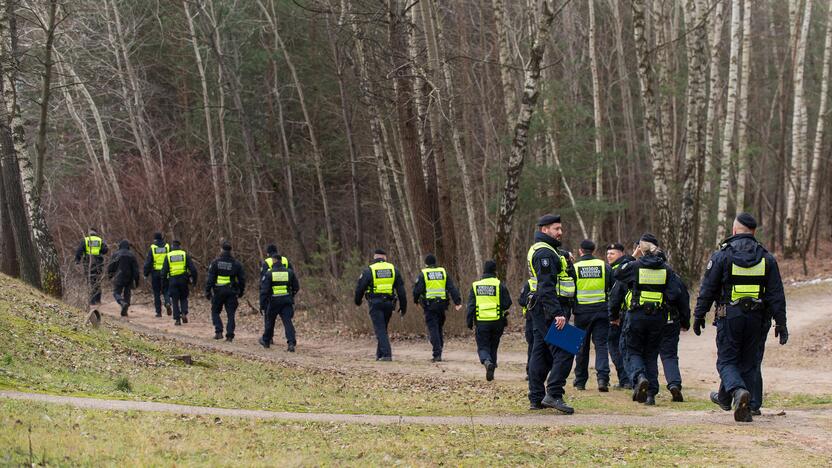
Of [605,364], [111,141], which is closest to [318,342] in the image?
[605,364]

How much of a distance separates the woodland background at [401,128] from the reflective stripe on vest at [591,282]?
7916mm

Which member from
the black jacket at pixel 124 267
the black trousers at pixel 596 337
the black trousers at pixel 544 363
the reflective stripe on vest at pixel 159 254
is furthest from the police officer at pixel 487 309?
the black jacket at pixel 124 267

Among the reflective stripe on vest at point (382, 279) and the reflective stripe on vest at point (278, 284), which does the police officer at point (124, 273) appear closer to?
the reflective stripe on vest at point (278, 284)

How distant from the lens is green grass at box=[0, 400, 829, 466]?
7504 mm

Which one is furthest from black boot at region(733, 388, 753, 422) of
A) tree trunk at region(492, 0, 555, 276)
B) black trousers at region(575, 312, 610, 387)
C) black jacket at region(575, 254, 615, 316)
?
tree trunk at region(492, 0, 555, 276)

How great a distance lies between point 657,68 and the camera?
3109cm

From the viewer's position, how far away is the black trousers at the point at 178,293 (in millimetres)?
25062

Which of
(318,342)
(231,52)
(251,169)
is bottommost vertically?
(318,342)

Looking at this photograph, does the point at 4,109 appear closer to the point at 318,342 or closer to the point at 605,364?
the point at 318,342

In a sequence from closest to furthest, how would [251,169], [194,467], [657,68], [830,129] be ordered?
[194,467] → [657,68] → [251,169] → [830,129]

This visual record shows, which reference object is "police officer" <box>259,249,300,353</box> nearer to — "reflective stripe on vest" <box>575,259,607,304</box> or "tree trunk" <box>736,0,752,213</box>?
"reflective stripe on vest" <box>575,259,607,304</box>

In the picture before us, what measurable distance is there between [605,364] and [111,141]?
3430 cm

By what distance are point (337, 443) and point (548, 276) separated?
3.26 meters

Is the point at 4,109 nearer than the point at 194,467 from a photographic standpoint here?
No
